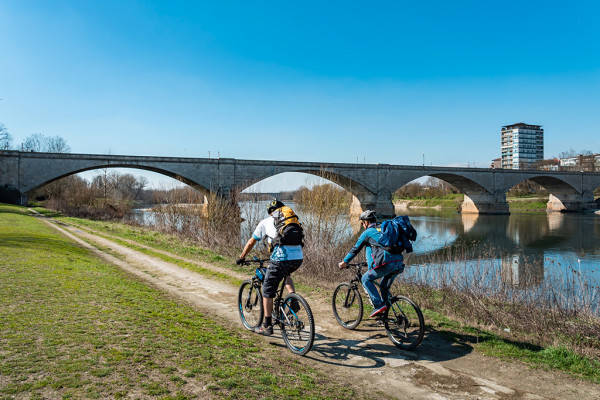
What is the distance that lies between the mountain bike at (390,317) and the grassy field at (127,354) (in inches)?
56.7

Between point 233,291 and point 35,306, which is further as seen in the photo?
point 233,291

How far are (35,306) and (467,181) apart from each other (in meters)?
63.6

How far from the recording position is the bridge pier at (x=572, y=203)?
6519 centimetres

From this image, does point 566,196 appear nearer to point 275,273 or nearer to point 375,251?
point 375,251

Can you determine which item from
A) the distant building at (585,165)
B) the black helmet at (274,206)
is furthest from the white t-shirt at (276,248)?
the distant building at (585,165)

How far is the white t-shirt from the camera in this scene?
4.77 meters

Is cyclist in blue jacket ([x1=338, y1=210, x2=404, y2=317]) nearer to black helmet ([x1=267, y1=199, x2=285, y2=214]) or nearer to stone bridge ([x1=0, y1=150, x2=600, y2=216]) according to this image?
black helmet ([x1=267, y1=199, x2=285, y2=214])

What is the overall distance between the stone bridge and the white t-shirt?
21.7 m

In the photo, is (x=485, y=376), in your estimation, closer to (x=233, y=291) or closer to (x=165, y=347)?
(x=165, y=347)

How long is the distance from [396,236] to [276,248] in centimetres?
152

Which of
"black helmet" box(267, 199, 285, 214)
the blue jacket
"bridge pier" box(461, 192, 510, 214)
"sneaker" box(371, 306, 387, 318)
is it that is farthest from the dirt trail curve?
"bridge pier" box(461, 192, 510, 214)

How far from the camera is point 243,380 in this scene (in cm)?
374

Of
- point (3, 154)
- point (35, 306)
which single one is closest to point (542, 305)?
point (35, 306)

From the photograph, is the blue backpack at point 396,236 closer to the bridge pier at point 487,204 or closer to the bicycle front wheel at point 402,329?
the bicycle front wheel at point 402,329
